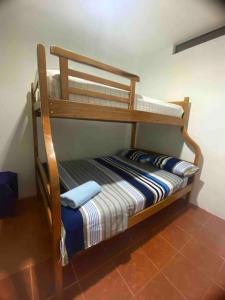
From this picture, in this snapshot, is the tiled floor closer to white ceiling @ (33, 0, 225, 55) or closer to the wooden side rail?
the wooden side rail

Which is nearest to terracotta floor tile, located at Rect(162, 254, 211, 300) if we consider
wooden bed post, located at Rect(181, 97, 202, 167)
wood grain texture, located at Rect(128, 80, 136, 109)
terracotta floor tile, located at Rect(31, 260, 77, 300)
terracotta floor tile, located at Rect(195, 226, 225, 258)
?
terracotta floor tile, located at Rect(195, 226, 225, 258)

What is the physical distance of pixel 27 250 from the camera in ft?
4.25

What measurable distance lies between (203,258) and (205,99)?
69.2 inches

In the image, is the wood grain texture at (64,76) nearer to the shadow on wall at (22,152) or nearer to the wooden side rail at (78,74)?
the wooden side rail at (78,74)

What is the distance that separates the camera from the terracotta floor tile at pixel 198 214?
72.9 inches

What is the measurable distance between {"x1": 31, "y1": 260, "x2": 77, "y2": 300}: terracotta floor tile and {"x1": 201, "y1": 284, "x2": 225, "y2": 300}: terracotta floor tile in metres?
0.95

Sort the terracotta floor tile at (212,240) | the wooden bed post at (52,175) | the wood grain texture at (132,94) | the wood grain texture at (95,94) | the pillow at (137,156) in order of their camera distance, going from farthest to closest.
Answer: the pillow at (137,156) → the terracotta floor tile at (212,240) → the wood grain texture at (132,94) → the wood grain texture at (95,94) → the wooden bed post at (52,175)

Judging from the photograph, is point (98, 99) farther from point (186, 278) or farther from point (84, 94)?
point (186, 278)

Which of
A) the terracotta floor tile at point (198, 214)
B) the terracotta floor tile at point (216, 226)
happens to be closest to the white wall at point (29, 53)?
the terracotta floor tile at point (198, 214)

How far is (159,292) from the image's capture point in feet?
3.43

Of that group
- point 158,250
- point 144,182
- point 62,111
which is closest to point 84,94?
point 62,111

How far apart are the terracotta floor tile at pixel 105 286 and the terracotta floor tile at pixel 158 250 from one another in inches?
13.9

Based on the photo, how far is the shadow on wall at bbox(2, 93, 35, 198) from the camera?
1.81 m

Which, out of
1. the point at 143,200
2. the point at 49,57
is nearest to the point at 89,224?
the point at 143,200
